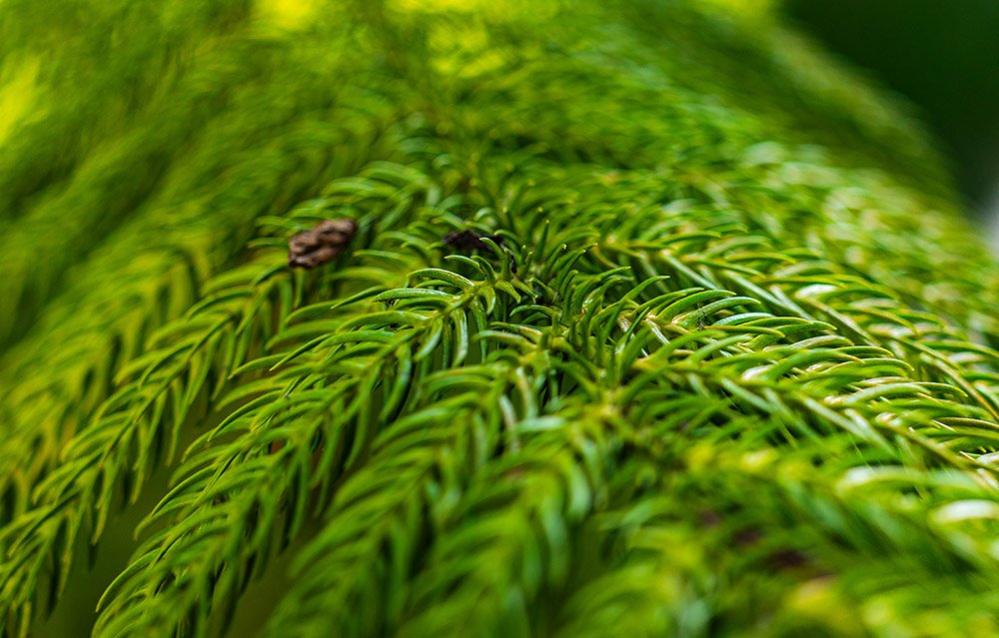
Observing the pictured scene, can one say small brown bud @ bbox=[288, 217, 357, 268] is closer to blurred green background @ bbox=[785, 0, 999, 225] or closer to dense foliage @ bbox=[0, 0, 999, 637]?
dense foliage @ bbox=[0, 0, 999, 637]

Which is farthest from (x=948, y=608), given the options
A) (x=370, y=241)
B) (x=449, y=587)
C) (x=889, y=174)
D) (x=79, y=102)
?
(x=889, y=174)

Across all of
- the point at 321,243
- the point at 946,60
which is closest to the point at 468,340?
the point at 321,243


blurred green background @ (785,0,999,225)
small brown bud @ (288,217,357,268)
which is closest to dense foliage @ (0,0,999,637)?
small brown bud @ (288,217,357,268)

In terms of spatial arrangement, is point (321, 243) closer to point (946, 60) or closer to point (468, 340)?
point (468, 340)

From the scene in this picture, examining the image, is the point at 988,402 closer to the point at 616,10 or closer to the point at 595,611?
the point at 595,611

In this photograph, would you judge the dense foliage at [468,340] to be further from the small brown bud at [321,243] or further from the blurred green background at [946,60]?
the blurred green background at [946,60]

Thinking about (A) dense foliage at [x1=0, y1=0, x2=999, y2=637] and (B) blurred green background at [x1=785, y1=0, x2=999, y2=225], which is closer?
(A) dense foliage at [x1=0, y1=0, x2=999, y2=637]

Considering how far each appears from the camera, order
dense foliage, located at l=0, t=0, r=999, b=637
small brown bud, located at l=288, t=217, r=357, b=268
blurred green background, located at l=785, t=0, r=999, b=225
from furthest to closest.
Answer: blurred green background, located at l=785, t=0, r=999, b=225
small brown bud, located at l=288, t=217, r=357, b=268
dense foliage, located at l=0, t=0, r=999, b=637
